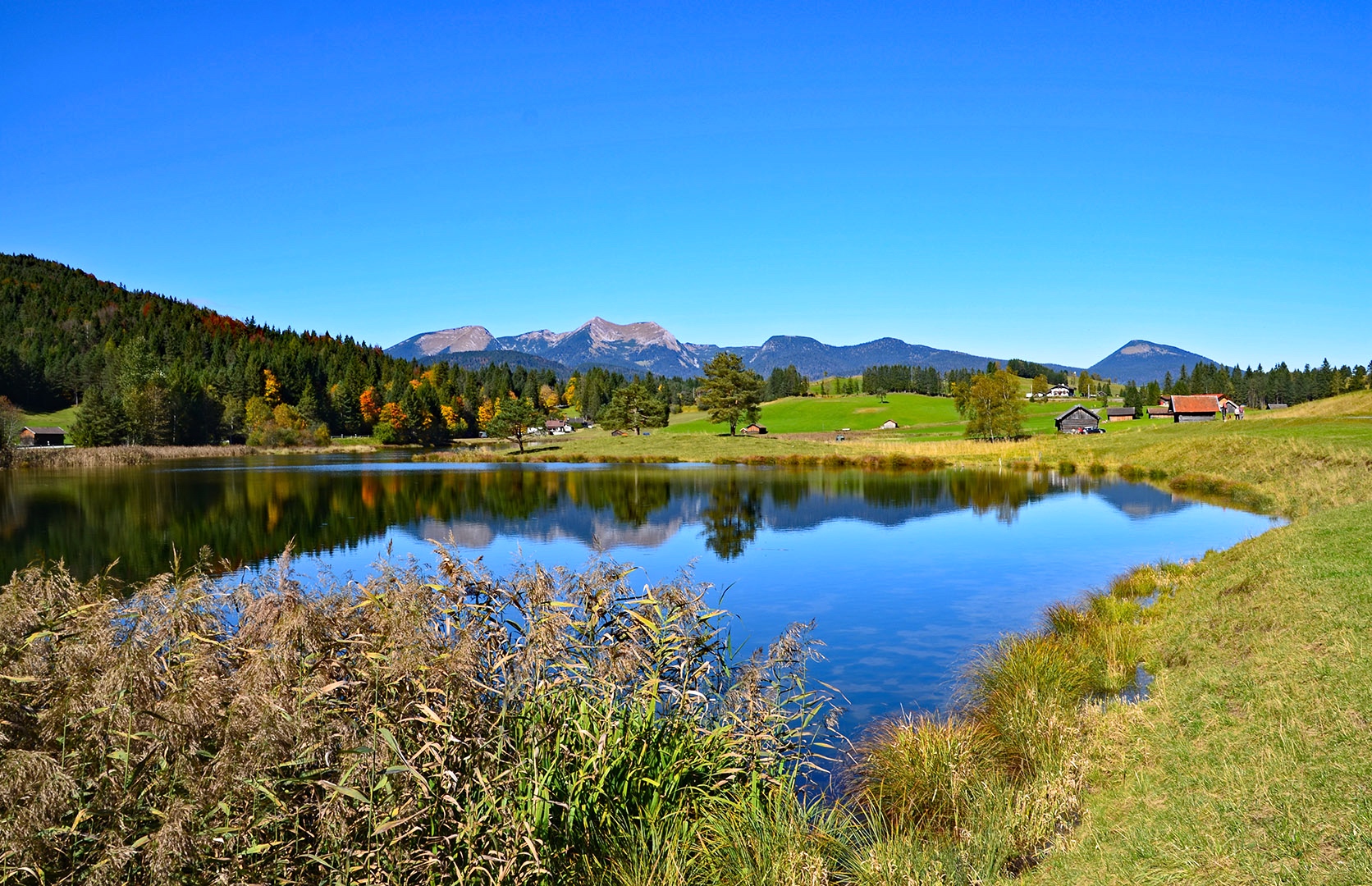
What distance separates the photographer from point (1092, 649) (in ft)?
43.9

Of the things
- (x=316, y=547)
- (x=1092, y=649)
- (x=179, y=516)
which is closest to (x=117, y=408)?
(x=179, y=516)

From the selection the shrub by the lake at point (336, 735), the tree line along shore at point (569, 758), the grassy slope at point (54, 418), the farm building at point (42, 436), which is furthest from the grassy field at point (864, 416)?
the shrub by the lake at point (336, 735)

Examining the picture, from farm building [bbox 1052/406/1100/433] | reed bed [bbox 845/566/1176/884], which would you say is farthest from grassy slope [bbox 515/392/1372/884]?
farm building [bbox 1052/406/1100/433]

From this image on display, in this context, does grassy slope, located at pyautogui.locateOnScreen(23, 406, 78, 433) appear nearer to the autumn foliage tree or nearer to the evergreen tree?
the evergreen tree

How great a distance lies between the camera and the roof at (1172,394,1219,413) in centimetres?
13050

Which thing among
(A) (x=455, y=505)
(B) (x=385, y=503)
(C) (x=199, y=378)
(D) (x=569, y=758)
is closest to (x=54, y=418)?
(C) (x=199, y=378)

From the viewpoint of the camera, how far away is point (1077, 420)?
124 metres

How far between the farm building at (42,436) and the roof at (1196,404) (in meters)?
170

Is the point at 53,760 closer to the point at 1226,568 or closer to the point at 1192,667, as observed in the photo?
the point at 1192,667

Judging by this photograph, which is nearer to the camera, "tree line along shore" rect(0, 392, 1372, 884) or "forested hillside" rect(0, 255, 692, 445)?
"tree line along shore" rect(0, 392, 1372, 884)

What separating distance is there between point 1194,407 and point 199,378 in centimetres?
16051

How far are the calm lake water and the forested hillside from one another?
5886 cm

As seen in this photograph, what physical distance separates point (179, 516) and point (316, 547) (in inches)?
495

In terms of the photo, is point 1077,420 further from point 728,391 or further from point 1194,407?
point 728,391
